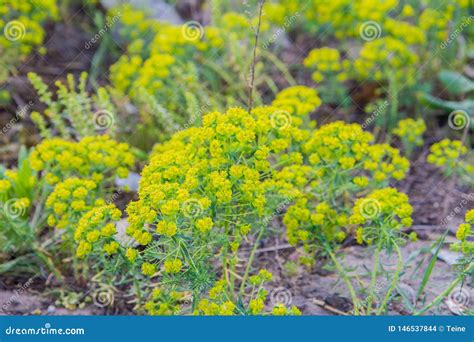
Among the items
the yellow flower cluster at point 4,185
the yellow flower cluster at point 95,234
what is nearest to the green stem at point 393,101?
the yellow flower cluster at point 95,234

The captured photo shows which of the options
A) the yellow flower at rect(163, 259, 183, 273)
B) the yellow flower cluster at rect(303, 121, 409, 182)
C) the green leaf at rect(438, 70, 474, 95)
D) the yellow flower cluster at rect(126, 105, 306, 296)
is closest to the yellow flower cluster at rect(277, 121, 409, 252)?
the yellow flower cluster at rect(303, 121, 409, 182)

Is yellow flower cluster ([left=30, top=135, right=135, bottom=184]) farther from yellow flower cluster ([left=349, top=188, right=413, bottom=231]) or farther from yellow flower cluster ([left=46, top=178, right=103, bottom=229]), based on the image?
yellow flower cluster ([left=349, top=188, right=413, bottom=231])

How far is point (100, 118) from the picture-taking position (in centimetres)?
472

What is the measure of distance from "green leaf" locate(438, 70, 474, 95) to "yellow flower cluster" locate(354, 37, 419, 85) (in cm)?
23

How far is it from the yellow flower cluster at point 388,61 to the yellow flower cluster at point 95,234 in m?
2.71

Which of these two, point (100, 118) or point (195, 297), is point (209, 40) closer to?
point (100, 118)

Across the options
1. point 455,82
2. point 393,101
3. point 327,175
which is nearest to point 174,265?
point 327,175

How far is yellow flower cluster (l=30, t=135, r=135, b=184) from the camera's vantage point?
12.2 feet

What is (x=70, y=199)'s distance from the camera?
3.50m

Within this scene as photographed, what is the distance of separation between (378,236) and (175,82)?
2.11m

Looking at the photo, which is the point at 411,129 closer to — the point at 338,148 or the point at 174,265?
the point at 338,148

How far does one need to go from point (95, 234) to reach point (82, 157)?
2.64 feet

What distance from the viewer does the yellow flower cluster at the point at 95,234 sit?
3074 millimetres

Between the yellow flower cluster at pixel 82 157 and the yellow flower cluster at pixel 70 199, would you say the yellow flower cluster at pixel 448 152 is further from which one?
the yellow flower cluster at pixel 70 199
